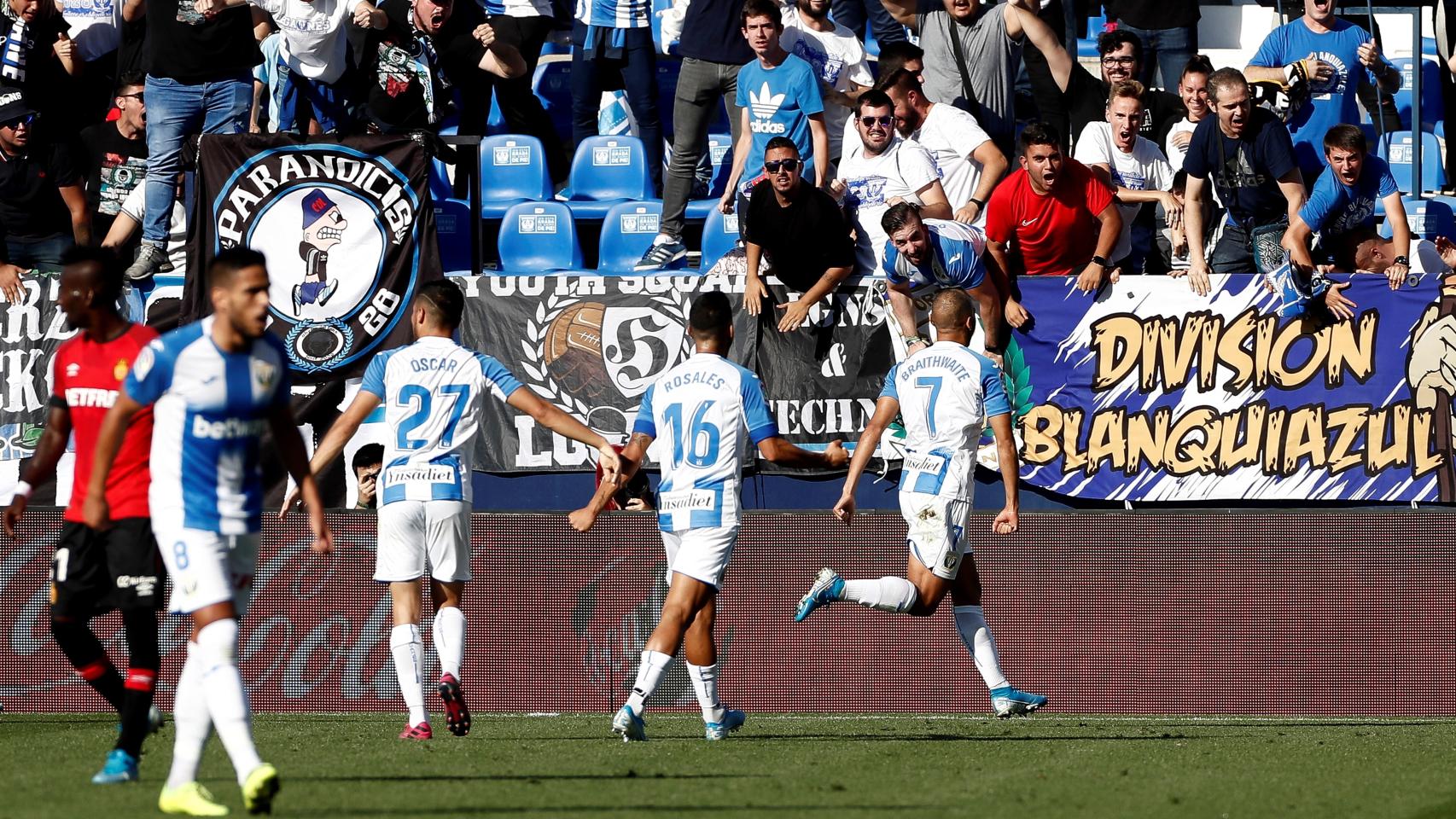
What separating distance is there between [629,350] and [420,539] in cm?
406

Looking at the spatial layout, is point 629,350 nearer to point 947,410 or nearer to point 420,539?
point 947,410

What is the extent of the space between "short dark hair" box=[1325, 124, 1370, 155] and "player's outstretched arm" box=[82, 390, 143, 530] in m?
8.31

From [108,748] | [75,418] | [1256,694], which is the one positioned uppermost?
[75,418]

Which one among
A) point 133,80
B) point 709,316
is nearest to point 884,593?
point 709,316

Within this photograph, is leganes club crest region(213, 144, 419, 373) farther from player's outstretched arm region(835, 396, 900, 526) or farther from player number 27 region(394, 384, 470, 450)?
player's outstretched arm region(835, 396, 900, 526)

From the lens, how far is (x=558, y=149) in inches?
643

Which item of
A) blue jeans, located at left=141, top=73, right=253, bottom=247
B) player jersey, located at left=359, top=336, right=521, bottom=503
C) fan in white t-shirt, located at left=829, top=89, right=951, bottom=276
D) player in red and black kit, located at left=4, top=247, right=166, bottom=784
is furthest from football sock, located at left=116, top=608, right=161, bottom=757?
blue jeans, located at left=141, top=73, right=253, bottom=247

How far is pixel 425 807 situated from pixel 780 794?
135 centimetres

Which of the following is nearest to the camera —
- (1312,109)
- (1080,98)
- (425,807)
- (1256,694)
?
(425,807)

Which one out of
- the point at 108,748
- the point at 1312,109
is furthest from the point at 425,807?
the point at 1312,109

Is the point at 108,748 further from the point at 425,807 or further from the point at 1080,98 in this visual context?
the point at 1080,98

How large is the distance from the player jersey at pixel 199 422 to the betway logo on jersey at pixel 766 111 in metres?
7.88

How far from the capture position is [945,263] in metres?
11.6

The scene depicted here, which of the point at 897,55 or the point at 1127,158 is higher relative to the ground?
the point at 897,55
